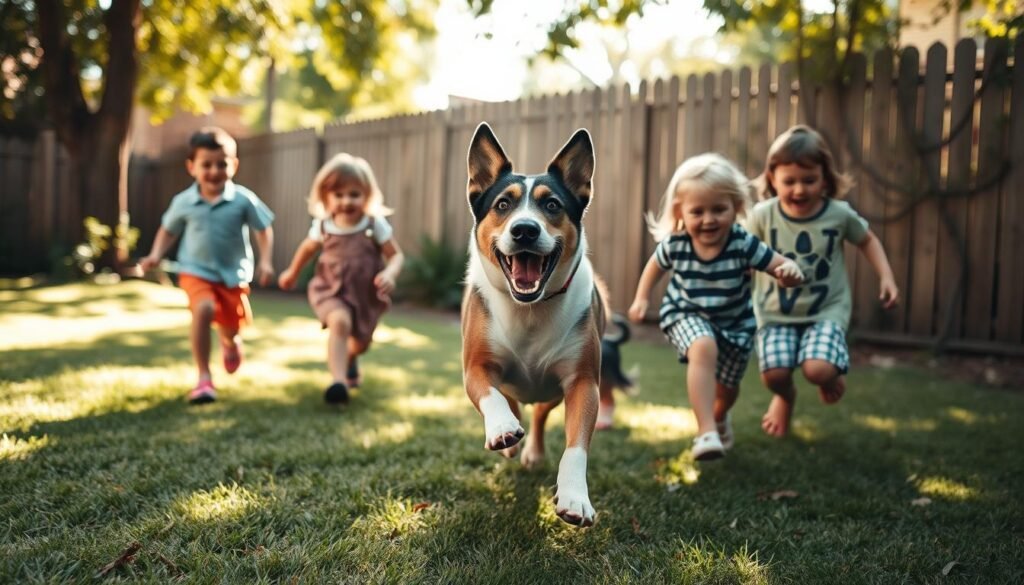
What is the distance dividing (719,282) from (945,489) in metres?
1.37

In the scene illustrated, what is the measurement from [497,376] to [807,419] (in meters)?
2.72

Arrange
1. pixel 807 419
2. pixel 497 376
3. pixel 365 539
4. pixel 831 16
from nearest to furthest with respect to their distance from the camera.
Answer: pixel 365 539
pixel 497 376
pixel 807 419
pixel 831 16

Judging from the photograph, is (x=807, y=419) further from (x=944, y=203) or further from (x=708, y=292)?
(x=944, y=203)

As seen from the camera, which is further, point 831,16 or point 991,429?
point 831,16

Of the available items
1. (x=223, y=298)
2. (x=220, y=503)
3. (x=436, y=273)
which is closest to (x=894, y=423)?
(x=220, y=503)

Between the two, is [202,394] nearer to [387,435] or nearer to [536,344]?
[387,435]

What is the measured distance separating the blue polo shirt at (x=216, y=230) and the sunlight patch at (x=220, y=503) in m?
2.36

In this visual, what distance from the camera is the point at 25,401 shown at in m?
4.11

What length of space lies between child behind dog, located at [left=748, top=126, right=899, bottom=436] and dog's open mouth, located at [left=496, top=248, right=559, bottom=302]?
5.86 feet

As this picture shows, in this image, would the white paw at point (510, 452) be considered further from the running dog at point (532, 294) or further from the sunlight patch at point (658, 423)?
the sunlight patch at point (658, 423)

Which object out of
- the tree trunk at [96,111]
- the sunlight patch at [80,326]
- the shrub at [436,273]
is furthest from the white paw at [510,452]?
the tree trunk at [96,111]

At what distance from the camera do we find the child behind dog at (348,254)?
498 centimetres

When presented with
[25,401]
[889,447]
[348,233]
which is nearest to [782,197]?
[889,447]

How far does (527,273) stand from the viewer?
2.78 meters
